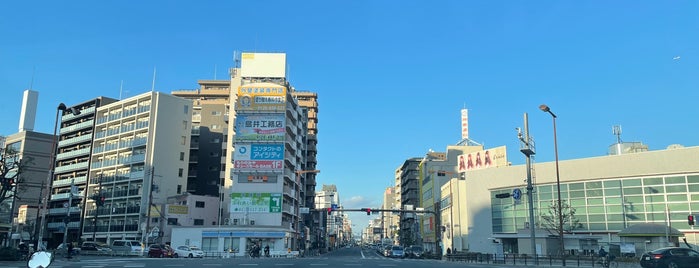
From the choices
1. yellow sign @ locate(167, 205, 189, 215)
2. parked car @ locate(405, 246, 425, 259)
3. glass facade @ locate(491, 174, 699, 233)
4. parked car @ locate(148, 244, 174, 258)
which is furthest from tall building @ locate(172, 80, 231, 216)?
glass facade @ locate(491, 174, 699, 233)

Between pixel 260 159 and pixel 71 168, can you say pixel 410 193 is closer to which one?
pixel 260 159

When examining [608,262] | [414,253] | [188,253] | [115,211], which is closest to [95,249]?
[188,253]

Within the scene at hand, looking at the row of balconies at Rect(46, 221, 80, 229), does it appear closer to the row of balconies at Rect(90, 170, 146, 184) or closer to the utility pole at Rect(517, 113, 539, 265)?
the row of balconies at Rect(90, 170, 146, 184)

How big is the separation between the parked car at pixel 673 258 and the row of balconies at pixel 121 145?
237ft

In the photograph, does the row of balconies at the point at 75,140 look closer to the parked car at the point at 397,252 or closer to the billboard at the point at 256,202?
the billboard at the point at 256,202

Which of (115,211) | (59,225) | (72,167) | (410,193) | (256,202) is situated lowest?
(59,225)

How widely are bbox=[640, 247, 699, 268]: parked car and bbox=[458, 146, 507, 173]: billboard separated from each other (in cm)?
3529

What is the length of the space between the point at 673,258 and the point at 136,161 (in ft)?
243

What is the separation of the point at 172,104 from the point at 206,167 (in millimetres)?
13769

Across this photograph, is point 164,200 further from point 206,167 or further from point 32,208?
point 32,208

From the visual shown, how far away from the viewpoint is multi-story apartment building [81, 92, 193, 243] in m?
78.2

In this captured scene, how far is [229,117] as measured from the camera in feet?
277

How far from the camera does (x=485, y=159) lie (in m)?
64.1

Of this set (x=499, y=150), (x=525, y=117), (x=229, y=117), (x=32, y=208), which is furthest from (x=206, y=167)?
(x=525, y=117)
